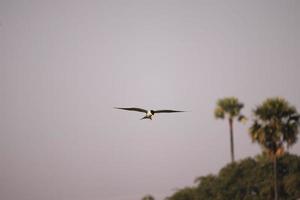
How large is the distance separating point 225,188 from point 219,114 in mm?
11615

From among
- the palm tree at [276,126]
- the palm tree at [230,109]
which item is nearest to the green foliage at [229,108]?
the palm tree at [230,109]

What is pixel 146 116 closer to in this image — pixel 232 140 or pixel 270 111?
pixel 270 111

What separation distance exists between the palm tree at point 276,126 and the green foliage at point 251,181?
754cm

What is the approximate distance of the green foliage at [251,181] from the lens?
53.7 m

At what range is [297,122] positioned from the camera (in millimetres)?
46500

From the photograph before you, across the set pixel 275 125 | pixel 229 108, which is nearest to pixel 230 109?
pixel 229 108

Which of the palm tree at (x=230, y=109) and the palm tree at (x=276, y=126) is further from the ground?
the palm tree at (x=230, y=109)

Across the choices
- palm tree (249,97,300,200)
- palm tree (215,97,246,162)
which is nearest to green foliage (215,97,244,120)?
palm tree (215,97,246,162)

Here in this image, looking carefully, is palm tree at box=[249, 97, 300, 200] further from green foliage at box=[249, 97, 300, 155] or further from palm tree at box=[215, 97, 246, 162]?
palm tree at box=[215, 97, 246, 162]

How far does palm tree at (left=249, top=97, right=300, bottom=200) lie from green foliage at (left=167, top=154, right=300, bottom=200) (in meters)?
7.54

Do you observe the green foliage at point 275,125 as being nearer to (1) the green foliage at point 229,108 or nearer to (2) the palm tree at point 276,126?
(2) the palm tree at point 276,126

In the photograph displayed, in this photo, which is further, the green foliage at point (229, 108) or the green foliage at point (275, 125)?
the green foliage at point (229, 108)

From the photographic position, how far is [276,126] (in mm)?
45844

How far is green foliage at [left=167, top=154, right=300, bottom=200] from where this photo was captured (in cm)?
5369
